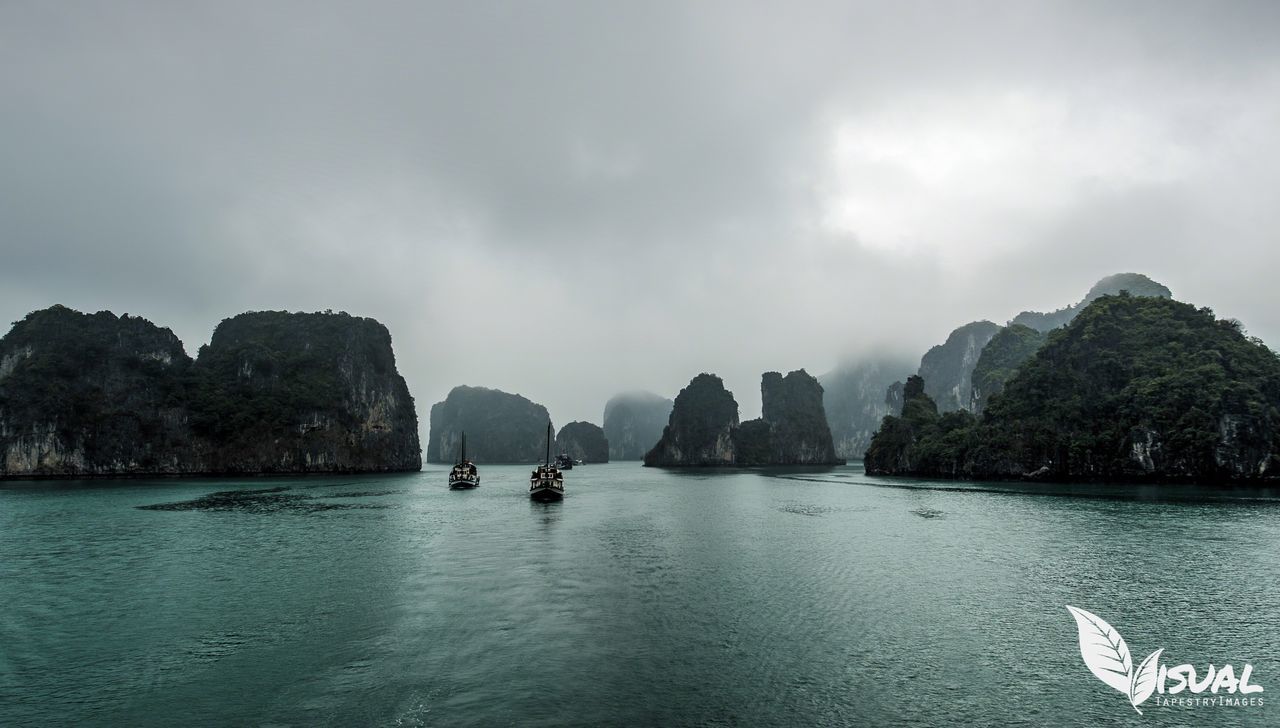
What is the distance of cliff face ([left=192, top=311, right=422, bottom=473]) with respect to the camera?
486ft

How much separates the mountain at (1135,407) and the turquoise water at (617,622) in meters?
51.0

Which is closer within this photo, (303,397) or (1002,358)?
(303,397)

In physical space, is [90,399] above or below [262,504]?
above

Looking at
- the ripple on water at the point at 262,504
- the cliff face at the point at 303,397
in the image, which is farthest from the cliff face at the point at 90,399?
the ripple on water at the point at 262,504

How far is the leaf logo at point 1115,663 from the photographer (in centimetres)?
1509

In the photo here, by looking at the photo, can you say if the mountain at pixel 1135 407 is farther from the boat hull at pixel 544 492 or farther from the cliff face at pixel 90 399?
the cliff face at pixel 90 399

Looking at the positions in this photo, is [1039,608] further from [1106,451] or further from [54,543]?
[1106,451]

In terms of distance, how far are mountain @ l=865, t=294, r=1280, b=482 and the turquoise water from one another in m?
51.0

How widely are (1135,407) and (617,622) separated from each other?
108459mm

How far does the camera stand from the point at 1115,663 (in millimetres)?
16641

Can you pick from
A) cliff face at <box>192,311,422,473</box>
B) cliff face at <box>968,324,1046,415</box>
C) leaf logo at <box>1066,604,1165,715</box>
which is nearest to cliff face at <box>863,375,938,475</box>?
cliff face at <box>968,324,1046,415</box>

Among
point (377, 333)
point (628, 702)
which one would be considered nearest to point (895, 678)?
point (628, 702)

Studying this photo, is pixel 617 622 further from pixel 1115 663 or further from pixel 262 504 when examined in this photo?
pixel 262 504

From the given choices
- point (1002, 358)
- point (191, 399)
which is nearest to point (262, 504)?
point (191, 399)
